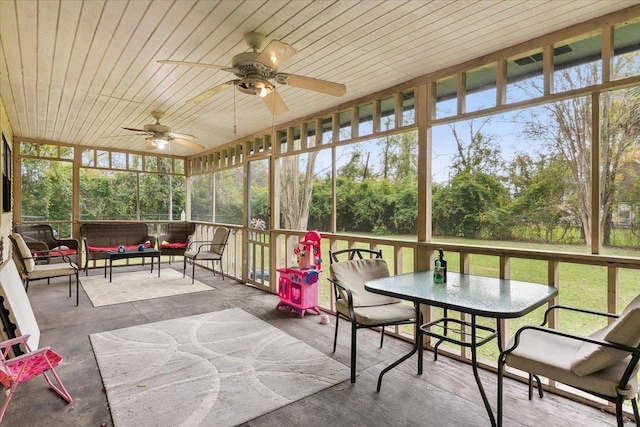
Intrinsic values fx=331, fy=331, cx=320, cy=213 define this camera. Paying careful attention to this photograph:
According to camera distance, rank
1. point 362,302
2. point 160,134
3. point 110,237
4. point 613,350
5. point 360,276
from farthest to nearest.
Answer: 1. point 110,237
2. point 160,134
3. point 360,276
4. point 362,302
5. point 613,350

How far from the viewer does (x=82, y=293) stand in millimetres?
5035

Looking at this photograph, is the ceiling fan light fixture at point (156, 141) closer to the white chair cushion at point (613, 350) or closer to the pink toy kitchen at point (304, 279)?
the pink toy kitchen at point (304, 279)

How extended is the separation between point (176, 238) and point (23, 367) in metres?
5.73

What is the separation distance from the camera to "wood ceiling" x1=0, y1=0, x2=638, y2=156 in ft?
7.06

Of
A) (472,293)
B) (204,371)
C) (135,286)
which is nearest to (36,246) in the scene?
(135,286)

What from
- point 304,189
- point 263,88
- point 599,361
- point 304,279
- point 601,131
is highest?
point 263,88

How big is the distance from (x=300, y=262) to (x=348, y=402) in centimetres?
218

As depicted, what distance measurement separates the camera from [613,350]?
1.58m

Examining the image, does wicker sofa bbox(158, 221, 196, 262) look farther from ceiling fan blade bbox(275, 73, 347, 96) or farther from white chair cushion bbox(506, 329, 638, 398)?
white chair cushion bbox(506, 329, 638, 398)

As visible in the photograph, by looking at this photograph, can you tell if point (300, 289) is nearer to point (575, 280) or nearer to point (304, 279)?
point (304, 279)

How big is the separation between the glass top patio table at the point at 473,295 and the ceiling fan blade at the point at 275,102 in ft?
5.94

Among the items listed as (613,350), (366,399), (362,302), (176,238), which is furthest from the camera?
(176,238)

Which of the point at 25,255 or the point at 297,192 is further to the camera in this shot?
the point at 297,192

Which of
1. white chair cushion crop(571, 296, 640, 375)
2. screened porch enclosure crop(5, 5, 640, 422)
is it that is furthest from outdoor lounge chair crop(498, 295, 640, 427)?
screened porch enclosure crop(5, 5, 640, 422)
